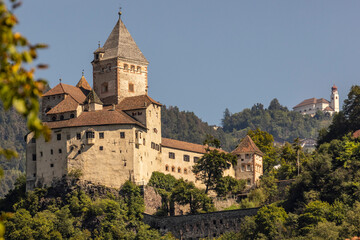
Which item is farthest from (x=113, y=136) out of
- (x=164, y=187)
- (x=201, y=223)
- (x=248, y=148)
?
(x=248, y=148)

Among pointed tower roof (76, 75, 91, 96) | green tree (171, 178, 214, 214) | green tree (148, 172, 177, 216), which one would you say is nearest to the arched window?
pointed tower roof (76, 75, 91, 96)

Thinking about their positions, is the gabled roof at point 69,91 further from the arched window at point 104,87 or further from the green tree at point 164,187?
the green tree at point 164,187

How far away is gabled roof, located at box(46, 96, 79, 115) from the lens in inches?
3211

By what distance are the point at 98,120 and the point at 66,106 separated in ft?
18.6

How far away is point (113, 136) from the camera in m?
77.3

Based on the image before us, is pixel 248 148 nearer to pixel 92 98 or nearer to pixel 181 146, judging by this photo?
pixel 181 146

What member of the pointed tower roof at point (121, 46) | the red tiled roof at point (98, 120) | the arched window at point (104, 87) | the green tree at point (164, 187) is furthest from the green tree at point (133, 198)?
the pointed tower roof at point (121, 46)

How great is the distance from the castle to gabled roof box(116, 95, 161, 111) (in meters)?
0.12

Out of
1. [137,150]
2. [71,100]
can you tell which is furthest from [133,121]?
[71,100]

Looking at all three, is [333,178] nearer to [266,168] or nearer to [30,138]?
[266,168]

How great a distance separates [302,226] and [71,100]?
105ft

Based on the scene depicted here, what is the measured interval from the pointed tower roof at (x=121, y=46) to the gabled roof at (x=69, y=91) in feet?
18.0

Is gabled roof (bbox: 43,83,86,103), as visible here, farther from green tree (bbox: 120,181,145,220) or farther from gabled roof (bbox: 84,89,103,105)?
green tree (bbox: 120,181,145,220)

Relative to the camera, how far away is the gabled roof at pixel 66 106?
81.6 m
